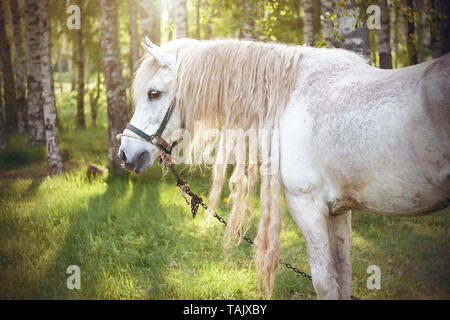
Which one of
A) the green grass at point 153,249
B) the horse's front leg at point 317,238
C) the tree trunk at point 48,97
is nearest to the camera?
the horse's front leg at point 317,238

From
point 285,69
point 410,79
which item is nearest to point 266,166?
point 285,69

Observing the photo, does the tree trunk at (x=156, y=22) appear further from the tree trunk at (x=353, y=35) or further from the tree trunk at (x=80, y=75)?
the tree trunk at (x=353, y=35)

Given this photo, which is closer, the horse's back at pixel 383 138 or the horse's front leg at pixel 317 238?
the horse's back at pixel 383 138

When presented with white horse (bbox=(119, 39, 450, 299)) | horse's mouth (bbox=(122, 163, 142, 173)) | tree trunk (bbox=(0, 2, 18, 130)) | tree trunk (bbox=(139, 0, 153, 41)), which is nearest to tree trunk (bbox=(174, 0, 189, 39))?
tree trunk (bbox=(139, 0, 153, 41))

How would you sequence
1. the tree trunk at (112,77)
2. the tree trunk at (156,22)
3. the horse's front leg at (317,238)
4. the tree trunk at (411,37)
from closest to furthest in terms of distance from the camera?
the horse's front leg at (317,238)
the tree trunk at (411,37)
the tree trunk at (112,77)
the tree trunk at (156,22)

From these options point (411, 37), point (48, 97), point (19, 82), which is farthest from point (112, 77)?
point (19, 82)

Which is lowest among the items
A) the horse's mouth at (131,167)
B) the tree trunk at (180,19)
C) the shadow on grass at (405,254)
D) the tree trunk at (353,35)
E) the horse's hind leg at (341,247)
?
the shadow on grass at (405,254)

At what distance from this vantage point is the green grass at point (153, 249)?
336 centimetres

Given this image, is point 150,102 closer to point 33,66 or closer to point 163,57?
point 163,57

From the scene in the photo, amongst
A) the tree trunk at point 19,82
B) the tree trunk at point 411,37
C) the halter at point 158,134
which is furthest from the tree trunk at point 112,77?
the tree trunk at point 19,82

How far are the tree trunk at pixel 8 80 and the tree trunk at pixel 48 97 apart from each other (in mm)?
3722

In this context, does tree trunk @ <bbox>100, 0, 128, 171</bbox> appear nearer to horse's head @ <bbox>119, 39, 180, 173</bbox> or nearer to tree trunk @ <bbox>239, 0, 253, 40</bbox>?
tree trunk @ <bbox>239, 0, 253, 40</bbox>

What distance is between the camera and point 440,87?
6.15ft
